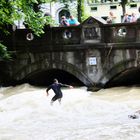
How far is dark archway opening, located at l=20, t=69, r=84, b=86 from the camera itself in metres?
28.3

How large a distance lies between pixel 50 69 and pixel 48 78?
2398 mm

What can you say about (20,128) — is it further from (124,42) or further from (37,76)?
(37,76)

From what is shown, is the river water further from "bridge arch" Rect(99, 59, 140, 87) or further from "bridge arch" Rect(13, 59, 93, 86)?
"bridge arch" Rect(13, 59, 93, 86)

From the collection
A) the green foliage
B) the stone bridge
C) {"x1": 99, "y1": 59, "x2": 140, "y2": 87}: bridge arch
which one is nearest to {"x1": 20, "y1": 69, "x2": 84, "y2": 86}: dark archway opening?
the stone bridge

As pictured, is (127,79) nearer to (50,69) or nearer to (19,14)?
(50,69)

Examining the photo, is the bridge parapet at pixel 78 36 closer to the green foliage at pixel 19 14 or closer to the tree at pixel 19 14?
the green foliage at pixel 19 14

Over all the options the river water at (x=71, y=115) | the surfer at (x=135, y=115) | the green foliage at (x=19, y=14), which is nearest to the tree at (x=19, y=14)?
the green foliage at (x=19, y=14)

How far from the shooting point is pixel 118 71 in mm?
25562

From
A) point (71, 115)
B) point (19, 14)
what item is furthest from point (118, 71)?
point (19, 14)

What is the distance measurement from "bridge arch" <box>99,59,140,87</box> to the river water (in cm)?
51

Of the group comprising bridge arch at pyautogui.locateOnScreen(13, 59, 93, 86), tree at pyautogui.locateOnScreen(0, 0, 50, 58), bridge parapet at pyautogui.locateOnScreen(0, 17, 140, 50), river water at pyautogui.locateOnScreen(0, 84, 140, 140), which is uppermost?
tree at pyautogui.locateOnScreen(0, 0, 50, 58)

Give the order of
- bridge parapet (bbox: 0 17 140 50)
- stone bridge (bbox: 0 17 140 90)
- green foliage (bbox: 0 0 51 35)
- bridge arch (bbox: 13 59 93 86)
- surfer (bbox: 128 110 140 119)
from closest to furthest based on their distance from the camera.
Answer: surfer (bbox: 128 110 140 119), green foliage (bbox: 0 0 51 35), bridge parapet (bbox: 0 17 140 50), stone bridge (bbox: 0 17 140 90), bridge arch (bbox: 13 59 93 86)

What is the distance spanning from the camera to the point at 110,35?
25.3 metres

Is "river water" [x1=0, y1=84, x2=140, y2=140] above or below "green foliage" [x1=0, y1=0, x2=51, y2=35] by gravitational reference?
below
